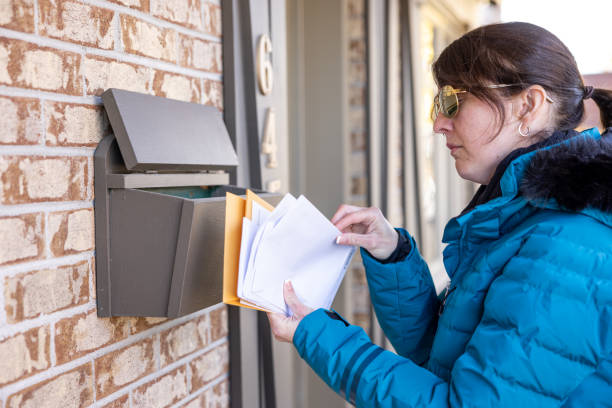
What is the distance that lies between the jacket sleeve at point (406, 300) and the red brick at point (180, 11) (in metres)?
0.74

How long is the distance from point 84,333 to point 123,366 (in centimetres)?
16

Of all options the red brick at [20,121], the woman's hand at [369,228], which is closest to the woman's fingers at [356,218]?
the woman's hand at [369,228]

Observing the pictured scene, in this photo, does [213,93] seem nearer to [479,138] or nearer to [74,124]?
[74,124]

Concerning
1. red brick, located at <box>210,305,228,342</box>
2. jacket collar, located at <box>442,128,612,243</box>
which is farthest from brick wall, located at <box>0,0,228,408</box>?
jacket collar, located at <box>442,128,612,243</box>

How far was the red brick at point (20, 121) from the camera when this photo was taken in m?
1.00

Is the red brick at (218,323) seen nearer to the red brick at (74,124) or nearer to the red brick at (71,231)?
the red brick at (71,231)

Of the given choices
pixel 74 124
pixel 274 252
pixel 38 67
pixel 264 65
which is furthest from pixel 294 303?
pixel 264 65

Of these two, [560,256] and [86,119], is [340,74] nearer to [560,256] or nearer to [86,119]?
[86,119]

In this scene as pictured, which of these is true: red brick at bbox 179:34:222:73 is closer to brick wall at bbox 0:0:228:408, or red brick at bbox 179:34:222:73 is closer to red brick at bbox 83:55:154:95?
brick wall at bbox 0:0:228:408

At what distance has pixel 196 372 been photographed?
1.57 meters

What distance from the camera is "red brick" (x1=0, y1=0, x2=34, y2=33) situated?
994mm

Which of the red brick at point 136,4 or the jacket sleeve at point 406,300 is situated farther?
the jacket sleeve at point 406,300

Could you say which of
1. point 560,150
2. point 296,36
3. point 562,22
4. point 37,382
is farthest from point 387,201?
point 562,22

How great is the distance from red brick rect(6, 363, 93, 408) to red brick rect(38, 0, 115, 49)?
650 millimetres
